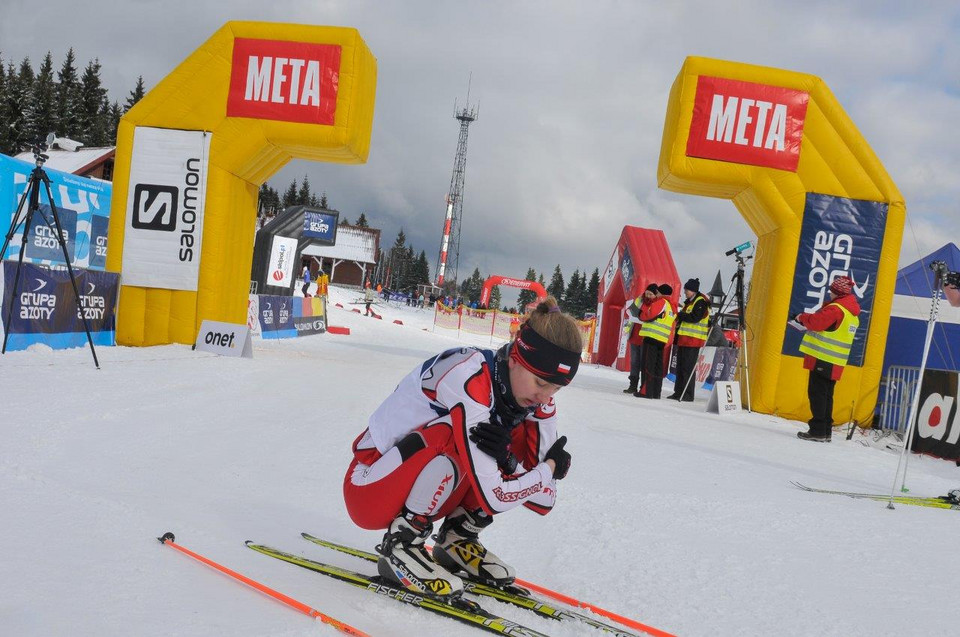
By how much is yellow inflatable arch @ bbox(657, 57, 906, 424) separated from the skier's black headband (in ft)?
27.2

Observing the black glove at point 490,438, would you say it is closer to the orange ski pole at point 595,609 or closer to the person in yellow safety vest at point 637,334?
the orange ski pole at point 595,609

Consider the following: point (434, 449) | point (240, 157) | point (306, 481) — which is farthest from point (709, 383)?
point (434, 449)

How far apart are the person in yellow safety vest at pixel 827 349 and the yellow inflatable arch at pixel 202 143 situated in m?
6.85

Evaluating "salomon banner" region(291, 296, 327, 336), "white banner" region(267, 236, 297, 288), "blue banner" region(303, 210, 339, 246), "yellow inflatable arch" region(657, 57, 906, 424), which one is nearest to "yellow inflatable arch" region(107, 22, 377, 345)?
"yellow inflatable arch" region(657, 57, 906, 424)

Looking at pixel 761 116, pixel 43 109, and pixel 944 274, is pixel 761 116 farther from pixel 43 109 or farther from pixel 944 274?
pixel 43 109

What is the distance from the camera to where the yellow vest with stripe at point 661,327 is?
10.2 m

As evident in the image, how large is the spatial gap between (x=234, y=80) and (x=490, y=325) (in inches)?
818

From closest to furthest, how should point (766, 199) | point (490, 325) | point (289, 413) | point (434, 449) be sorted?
point (434, 449) → point (289, 413) → point (766, 199) → point (490, 325)

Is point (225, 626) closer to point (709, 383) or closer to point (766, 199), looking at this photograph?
point (766, 199)

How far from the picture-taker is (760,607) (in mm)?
2611

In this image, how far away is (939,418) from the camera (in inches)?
290

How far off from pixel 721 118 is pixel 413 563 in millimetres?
9068

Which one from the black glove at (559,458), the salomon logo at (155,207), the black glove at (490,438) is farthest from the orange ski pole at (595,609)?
the salomon logo at (155,207)

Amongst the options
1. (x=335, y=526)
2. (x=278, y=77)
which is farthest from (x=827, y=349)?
(x=278, y=77)
